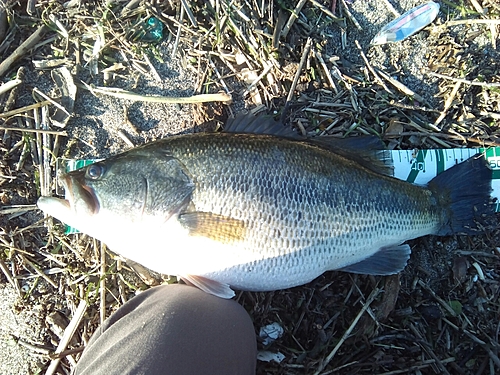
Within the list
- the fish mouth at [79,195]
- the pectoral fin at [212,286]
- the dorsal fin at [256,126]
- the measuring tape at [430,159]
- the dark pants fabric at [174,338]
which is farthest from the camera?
the measuring tape at [430,159]

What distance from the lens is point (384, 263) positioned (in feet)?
8.72

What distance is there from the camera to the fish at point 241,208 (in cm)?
232

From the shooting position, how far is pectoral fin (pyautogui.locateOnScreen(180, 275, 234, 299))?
241 cm

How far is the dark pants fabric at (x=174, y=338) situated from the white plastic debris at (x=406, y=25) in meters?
2.38

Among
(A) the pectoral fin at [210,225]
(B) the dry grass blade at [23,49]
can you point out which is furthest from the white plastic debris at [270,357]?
(B) the dry grass blade at [23,49]

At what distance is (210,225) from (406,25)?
2301mm

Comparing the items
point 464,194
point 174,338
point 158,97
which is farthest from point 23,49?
point 464,194

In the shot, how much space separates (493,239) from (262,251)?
6.17 ft

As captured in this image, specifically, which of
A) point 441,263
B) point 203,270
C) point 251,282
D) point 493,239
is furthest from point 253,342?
point 493,239

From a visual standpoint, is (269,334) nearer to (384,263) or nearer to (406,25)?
(384,263)

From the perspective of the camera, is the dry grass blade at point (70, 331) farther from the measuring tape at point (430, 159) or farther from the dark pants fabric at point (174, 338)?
the measuring tape at point (430, 159)

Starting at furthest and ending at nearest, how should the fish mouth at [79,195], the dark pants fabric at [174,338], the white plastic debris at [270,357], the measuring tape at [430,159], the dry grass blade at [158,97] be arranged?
the measuring tape at [430,159], the dry grass blade at [158,97], the white plastic debris at [270,357], the fish mouth at [79,195], the dark pants fabric at [174,338]

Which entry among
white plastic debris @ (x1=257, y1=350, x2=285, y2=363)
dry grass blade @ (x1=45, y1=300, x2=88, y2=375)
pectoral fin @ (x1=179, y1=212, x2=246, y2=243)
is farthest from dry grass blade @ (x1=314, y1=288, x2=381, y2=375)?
dry grass blade @ (x1=45, y1=300, x2=88, y2=375)

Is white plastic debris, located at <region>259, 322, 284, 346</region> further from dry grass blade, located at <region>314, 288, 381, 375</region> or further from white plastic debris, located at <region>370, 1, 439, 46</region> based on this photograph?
white plastic debris, located at <region>370, 1, 439, 46</region>
